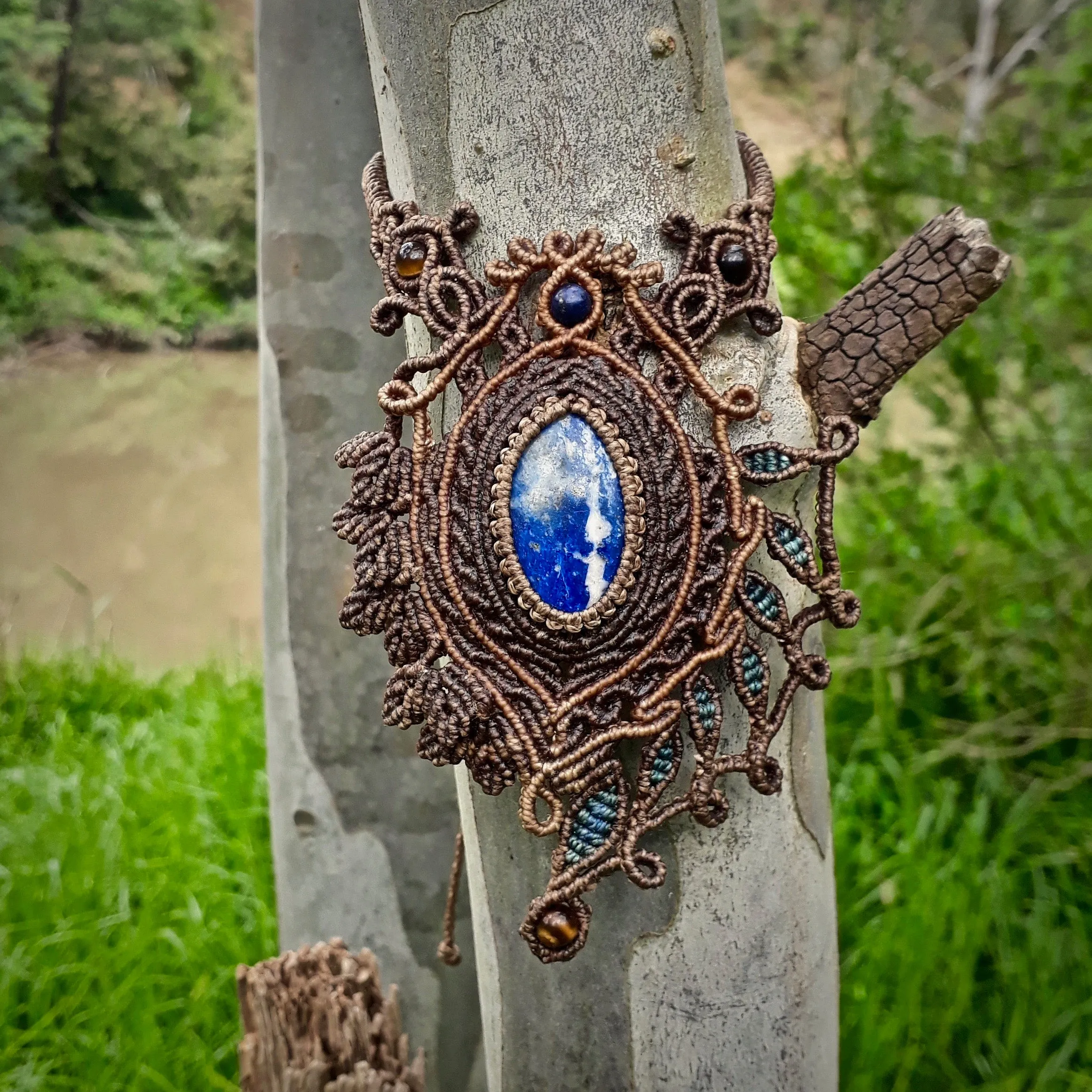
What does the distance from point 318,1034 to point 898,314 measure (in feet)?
3.08

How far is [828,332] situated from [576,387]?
0.22m

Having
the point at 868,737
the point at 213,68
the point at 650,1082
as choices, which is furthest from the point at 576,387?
the point at 213,68

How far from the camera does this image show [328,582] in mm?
1408

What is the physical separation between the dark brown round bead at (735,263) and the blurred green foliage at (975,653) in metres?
1.33

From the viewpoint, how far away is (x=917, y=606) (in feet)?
7.36

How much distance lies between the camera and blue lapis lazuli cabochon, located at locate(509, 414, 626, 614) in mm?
863

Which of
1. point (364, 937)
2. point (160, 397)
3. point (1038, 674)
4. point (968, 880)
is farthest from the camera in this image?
point (160, 397)

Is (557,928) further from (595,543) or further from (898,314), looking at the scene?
(898,314)

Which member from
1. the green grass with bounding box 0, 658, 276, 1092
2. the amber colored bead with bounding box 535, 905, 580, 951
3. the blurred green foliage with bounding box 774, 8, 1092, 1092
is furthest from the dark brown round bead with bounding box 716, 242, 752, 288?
the green grass with bounding box 0, 658, 276, 1092

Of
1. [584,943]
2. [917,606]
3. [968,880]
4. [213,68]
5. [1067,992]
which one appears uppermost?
[213,68]

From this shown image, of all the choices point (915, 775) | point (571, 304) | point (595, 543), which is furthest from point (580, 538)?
point (915, 775)

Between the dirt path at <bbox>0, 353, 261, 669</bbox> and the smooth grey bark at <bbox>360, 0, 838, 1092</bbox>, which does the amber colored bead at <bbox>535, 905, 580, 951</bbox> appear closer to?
the smooth grey bark at <bbox>360, 0, 838, 1092</bbox>

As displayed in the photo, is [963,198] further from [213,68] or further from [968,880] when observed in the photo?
[213,68]

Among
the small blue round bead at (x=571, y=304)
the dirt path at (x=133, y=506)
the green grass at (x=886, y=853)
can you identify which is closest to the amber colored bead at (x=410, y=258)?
the small blue round bead at (x=571, y=304)
